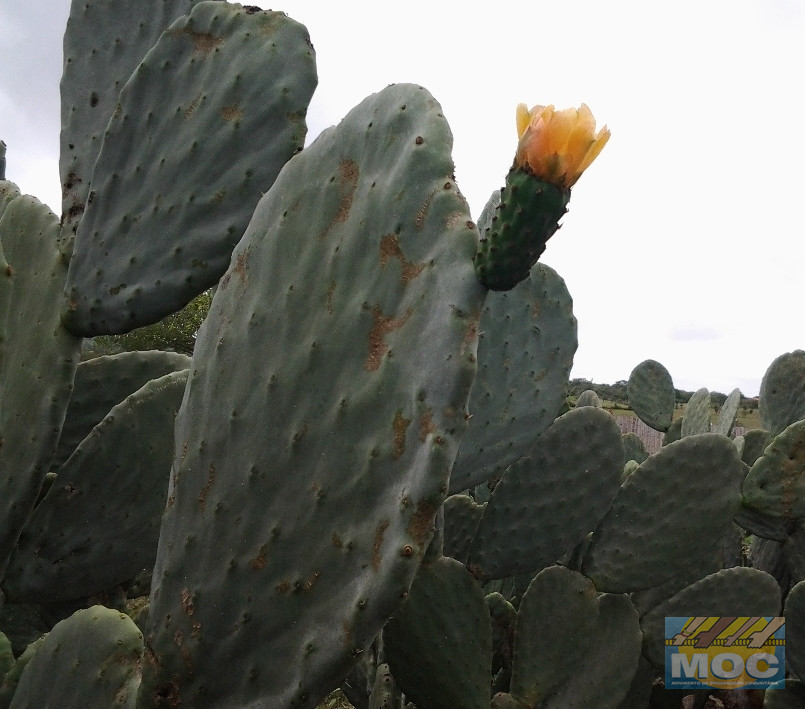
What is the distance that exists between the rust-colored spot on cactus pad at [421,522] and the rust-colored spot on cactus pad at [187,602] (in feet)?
1.21

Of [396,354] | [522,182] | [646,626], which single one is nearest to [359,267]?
[396,354]

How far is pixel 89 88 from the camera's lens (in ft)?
5.75

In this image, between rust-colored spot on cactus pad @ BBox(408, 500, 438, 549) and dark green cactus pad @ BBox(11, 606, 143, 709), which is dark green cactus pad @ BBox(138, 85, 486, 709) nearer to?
rust-colored spot on cactus pad @ BBox(408, 500, 438, 549)

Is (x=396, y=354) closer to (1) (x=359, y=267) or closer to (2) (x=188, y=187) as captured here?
(1) (x=359, y=267)

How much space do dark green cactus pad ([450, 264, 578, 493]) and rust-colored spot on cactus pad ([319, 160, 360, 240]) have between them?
34.6 inches

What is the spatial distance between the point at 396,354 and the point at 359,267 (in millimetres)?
141

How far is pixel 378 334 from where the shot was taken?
0.91 metres

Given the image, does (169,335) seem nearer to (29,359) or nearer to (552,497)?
(552,497)

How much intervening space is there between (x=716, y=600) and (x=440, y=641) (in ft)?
3.74

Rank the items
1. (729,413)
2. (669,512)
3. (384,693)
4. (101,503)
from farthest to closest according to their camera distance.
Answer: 1. (729,413)
2. (669,512)
3. (384,693)
4. (101,503)

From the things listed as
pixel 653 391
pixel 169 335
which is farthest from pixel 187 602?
pixel 169 335

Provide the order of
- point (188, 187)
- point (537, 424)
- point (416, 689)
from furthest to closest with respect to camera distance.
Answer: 1. point (537, 424)
2. point (416, 689)
3. point (188, 187)

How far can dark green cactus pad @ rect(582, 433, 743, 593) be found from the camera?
2.17 meters

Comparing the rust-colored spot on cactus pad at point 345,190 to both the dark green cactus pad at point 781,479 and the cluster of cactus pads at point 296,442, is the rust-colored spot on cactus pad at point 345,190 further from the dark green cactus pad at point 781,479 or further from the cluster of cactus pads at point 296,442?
the dark green cactus pad at point 781,479
